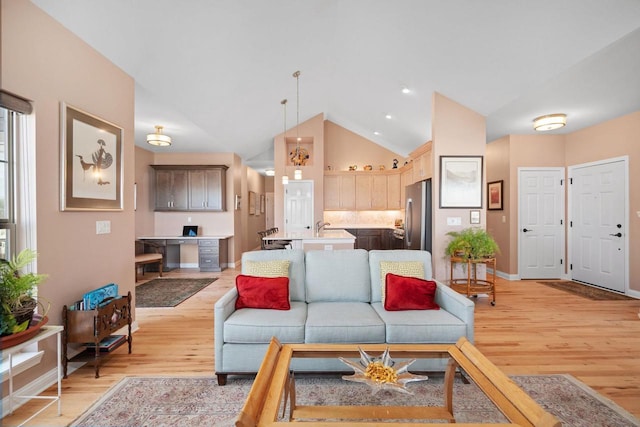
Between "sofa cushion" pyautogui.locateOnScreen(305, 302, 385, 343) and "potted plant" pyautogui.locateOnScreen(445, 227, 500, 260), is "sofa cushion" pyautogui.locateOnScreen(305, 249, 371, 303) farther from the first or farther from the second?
"potted plant" pyautogui.locateOnScreen(445, 227, 500, 260)

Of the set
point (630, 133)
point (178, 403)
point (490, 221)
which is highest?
point (630, 133)

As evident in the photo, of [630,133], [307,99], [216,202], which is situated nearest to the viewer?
[630,133]

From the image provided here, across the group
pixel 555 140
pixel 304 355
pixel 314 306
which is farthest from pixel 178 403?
pixel 555 140

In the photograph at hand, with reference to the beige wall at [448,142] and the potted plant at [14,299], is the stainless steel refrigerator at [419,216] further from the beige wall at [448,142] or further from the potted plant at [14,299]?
the potted plant at [14,299]

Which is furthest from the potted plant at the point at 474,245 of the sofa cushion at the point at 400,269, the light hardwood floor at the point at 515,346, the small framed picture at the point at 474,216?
the sofa cushion at the point at 400,269

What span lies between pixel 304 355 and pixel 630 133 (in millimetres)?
5632

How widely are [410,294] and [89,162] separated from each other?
9.60 ft

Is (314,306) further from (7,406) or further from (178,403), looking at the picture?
(7,406)

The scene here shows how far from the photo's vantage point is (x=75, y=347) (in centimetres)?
241

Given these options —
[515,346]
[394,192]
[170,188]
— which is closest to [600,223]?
[515,346]

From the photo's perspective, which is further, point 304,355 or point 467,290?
point 467,290

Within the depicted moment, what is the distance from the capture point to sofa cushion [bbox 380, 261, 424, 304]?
2.55m

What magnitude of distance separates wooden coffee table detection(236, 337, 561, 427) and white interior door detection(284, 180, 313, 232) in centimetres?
553

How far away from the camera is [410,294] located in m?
2.37
